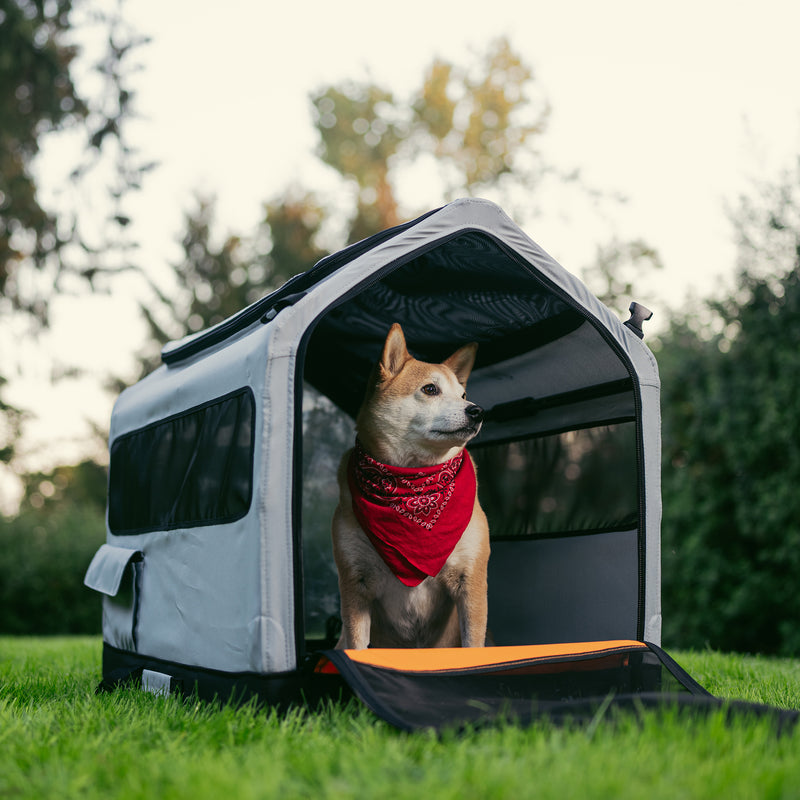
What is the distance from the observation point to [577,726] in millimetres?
1751

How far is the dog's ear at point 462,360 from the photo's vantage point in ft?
11.2

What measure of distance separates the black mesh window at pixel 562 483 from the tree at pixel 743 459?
2.35 m

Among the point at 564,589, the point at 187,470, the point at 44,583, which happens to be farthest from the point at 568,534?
the point at 44,583

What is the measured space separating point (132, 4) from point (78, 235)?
273 cm

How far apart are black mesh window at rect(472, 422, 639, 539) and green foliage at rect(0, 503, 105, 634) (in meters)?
6.01

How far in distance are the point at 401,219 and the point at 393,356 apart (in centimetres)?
1395

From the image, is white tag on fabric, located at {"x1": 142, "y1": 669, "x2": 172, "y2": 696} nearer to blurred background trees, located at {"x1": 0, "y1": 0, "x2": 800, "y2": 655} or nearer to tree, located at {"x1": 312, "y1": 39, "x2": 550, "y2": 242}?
blurred background trees, located at {"x1": 0, "y1": 0, "x2": 800, "y2": 655}

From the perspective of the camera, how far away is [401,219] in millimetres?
16625

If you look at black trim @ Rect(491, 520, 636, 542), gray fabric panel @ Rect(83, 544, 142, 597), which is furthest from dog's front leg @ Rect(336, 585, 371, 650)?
black trim @ Rect(491, 520, 636, 542)

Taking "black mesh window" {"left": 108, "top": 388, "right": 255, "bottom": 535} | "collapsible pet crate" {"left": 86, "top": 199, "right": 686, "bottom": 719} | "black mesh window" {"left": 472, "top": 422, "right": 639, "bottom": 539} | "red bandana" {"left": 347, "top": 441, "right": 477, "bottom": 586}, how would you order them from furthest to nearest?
"black mesh window" {"left": 472, "top": 422, "right": 639, "bottom": 539} → "red bandana" {"left": 347, "top": 441, "right": 477, "bottom": 586} → "black mesh window" {"left": 108, "top": 388, "right": 255, "bottom": 535} → "collapsible pet crate" {"left": 86, "top": 199, "right": 686, "bottom": 719}

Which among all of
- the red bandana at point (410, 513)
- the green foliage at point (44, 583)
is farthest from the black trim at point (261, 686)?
the green foliage at point (44, 583)

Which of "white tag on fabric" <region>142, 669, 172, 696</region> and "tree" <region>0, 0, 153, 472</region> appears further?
"tree" <region>0, 0, 153, 472</region>

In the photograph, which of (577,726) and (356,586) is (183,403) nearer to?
(356,586)

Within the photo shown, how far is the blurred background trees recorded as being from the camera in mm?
5539
